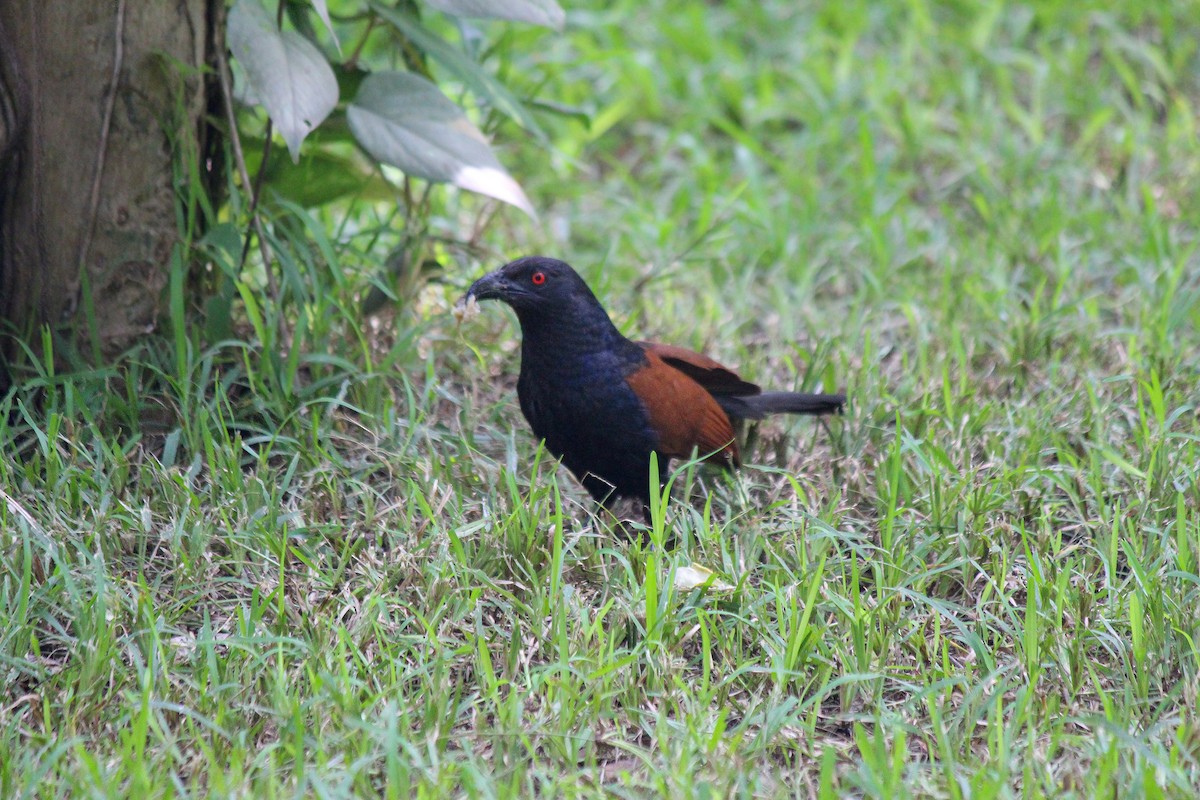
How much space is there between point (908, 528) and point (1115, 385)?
3.95ft

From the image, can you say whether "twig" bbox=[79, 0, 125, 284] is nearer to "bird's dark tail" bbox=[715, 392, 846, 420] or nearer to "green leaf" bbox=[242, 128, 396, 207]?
"green leaf" bbox=[242, 128, 396, 207]

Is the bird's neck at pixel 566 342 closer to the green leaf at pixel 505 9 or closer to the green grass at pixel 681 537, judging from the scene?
the green grass at pixel 681 537

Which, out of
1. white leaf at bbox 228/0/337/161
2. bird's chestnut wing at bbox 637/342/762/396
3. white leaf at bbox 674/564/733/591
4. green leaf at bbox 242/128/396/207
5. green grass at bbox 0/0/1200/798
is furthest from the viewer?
green leaf at bbox 242/128/396/207

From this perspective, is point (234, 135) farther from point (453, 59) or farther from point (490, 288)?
point (490, 288)

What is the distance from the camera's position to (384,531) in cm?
304

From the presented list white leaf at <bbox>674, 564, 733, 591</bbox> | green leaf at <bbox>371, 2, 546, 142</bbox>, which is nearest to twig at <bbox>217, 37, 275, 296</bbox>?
green leaf at <bbox>371, 2, 546, 142</bbox>

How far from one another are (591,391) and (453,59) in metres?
1.11

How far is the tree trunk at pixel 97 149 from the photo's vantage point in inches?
126

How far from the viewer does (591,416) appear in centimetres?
320

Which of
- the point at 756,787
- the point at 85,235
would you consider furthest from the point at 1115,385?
the point at 85,235

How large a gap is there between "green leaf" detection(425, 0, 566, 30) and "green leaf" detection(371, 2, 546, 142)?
24 cm

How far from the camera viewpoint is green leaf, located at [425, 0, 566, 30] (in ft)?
10.7

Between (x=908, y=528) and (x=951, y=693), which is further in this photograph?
(x=908, y=528)

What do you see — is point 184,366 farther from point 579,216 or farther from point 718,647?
point 579,216
